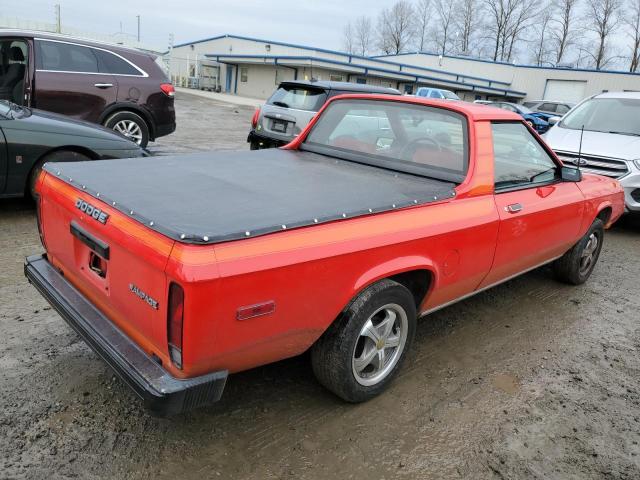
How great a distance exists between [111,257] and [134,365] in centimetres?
50

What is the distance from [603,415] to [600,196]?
2276mm

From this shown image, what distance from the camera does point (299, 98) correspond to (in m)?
8.73

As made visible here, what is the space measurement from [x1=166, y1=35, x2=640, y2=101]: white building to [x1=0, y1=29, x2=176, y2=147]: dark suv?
94.2ft

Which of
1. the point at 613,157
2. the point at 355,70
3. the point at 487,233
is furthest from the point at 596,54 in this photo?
the point at 487,233

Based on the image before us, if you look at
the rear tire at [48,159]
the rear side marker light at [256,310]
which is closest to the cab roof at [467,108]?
the rear side marker light at [256,310]

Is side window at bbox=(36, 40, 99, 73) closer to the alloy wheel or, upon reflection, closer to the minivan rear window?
the alloy wheel

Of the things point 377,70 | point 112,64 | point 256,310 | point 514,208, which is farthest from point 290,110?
point 377,70

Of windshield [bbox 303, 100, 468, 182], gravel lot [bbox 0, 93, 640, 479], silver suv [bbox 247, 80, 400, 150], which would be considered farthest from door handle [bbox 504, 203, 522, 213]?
silver suv [bbox 247, 80, 400, 150]

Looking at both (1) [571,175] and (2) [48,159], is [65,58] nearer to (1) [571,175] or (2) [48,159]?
(2) [48,159]

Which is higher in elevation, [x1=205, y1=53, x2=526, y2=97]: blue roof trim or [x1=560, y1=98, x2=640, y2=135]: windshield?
[x1=205, y1=53, x2=526, y2=97]: blue roof trim

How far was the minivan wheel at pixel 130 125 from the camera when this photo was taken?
25.7ft

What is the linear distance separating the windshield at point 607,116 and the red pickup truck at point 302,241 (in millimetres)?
4442

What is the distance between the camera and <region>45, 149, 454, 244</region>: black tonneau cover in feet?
7.13

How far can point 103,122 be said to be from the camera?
7.78 meters
